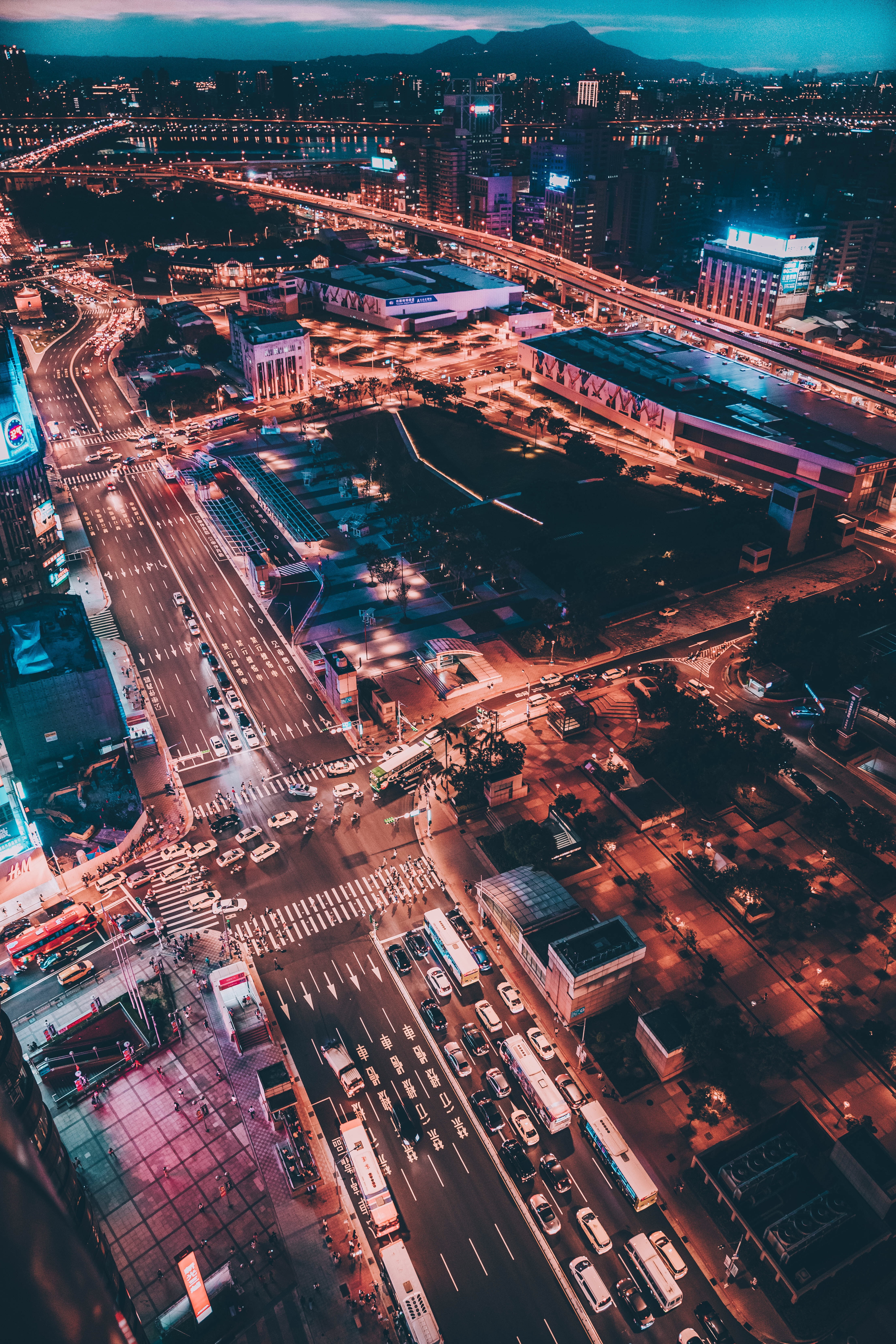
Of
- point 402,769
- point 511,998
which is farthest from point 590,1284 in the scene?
point 402,769

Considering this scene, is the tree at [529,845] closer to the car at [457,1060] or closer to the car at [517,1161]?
the car at [457,1060]

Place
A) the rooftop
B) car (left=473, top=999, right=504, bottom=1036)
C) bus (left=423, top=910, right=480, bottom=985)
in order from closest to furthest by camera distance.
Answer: car (left=473, top=999, right=504, bottom=1036), bus (left=423, top=910, right=480, bottom=985), the rooftop

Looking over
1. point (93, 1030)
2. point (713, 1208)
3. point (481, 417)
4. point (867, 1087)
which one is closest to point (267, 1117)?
point (93, 1030)

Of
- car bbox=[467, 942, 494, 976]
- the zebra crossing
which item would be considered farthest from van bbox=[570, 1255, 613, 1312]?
the zebra crossing

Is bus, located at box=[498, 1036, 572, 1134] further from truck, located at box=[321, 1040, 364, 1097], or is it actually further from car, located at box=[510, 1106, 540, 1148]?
truck, located at box=[321, 1040, 364, 1097]

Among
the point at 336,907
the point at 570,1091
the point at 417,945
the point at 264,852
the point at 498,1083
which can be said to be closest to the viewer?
the point at 570,1091

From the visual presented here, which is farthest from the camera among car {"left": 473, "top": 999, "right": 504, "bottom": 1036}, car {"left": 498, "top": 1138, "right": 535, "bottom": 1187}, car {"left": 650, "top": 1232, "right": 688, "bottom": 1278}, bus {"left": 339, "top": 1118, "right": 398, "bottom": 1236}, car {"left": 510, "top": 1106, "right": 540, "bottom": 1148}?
car {"left": 473, "top": 999, "right": 504, "bottom": 1036}

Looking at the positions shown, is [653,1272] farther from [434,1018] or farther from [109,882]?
[109,882]
